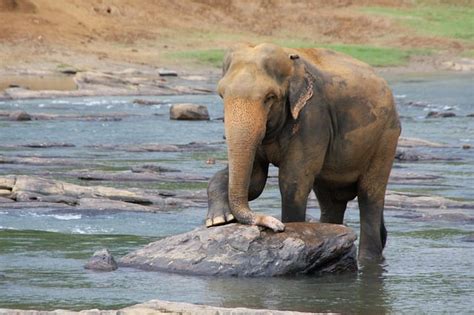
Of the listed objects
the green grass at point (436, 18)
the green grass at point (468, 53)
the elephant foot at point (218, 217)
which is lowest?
the green grass at point (436, 18)

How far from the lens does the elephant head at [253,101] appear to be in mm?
10539

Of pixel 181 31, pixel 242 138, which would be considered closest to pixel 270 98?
pixel 242 138

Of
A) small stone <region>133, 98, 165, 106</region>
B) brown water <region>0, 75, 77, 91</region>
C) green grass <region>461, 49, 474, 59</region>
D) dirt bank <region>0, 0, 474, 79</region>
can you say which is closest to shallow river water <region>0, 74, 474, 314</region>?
small stone <region>133, 98, 165, 106</region>

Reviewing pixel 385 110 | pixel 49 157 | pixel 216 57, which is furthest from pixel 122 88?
pixel 385 110

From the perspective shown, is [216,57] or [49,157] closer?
[49,157]

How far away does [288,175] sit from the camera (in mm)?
11273

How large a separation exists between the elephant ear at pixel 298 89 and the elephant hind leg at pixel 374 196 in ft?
4.45

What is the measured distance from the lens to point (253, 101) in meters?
10.7

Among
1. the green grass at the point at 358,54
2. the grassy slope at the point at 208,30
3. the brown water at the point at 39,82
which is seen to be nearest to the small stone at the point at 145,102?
the brown water at the point at 39,82

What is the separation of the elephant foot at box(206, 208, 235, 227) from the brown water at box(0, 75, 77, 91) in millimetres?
26997

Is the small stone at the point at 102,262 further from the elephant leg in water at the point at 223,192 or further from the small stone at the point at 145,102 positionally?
the small stone at the point at 145,102

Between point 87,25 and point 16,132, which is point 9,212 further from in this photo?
point 87,25

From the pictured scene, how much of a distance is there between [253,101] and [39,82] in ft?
100

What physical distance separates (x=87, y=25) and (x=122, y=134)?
23.3 metres
